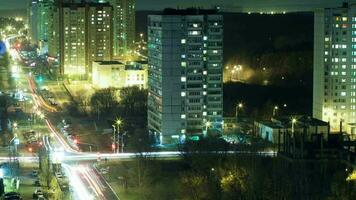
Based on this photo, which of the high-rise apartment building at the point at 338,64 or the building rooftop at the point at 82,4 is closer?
the high-rise apartment building at the point at 338,64

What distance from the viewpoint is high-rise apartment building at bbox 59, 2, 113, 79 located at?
1862 centimetres

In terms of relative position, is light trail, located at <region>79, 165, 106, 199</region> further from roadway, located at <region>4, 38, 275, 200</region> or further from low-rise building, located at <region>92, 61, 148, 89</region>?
low-rise building, located at <region>92, 61, 148, 89</region>

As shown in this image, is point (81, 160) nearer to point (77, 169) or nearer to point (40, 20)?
point (77, 169)

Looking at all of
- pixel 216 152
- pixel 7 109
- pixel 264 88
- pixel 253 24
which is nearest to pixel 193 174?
pixel 216 152

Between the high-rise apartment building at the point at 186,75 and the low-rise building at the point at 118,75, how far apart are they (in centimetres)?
470

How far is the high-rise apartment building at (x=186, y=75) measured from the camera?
11.3 m

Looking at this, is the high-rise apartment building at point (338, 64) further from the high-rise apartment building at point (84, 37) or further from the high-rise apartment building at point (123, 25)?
the high-rise apartment building at point (123, 25)

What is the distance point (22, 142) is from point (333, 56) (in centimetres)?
387

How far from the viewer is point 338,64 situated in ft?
39.1

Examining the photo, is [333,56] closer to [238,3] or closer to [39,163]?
[39,163]

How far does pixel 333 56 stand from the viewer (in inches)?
470

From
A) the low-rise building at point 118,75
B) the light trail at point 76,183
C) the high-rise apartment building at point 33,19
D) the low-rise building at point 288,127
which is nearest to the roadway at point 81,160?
the light trail at point 76,183

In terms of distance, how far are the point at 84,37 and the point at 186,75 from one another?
7.68 metres

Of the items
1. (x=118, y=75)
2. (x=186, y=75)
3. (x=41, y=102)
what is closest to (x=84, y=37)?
(x=118, y=75)
